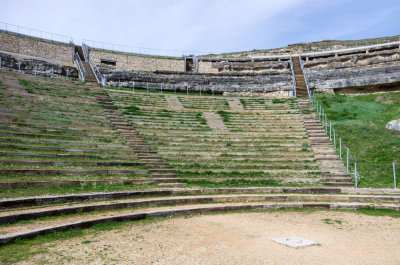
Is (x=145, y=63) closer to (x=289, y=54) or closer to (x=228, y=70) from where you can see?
(x=228, y=70)

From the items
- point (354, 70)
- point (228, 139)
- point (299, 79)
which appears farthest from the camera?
point (299, 79)

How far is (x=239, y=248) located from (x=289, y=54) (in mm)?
35391

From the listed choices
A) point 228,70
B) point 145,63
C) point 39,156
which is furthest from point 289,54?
point 39,156

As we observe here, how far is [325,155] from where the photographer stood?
14.9 m

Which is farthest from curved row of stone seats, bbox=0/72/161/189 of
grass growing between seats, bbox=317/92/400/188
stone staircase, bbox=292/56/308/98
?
stone staircase, bbox=292/56/308/98

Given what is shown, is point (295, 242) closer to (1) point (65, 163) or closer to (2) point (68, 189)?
(2) point (68, 189)

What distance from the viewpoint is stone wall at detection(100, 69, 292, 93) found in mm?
27781

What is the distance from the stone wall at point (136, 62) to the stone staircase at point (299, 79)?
13160 millimetres

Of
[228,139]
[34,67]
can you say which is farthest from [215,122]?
[34,67]

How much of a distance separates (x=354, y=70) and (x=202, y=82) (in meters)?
14.3

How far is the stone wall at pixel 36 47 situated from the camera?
28.3 meters

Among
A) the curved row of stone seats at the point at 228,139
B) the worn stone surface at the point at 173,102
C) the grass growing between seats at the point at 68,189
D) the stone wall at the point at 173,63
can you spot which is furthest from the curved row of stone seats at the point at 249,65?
the grass growing between seats at the point at 68,189

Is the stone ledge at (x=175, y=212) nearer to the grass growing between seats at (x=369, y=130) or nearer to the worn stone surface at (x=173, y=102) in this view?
the grass growing between seats at (x=369, y=130)

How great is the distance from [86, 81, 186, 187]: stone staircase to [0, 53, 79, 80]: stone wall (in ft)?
26.9
